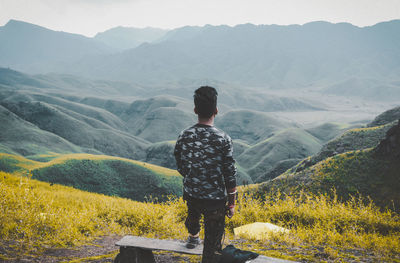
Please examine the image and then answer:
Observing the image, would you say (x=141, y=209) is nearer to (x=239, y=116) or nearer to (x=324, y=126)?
(x=324, y=126)

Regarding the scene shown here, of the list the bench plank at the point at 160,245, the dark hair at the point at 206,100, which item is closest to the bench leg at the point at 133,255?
the bench plank at the point at 160,245

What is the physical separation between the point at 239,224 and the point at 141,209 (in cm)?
311

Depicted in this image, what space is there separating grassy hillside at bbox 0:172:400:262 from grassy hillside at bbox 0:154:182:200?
24.2 m

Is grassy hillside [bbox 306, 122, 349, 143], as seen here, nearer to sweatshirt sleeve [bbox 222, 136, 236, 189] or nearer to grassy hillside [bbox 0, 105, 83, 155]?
grassy hillside [bbox 0, 105, 83, 155]

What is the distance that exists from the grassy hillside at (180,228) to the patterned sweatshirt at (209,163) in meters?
2.11

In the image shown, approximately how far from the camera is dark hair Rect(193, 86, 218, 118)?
4.09 metres

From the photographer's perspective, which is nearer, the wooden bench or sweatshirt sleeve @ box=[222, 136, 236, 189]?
sweatshirt sleeve @ box=[222, 136, 236, 189]

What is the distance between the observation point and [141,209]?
8.57 metres

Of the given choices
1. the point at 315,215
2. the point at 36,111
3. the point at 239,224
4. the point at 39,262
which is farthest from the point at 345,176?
the point at 36,111

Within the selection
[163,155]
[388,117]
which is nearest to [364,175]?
[388,117]

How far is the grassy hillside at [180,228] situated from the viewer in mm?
5645

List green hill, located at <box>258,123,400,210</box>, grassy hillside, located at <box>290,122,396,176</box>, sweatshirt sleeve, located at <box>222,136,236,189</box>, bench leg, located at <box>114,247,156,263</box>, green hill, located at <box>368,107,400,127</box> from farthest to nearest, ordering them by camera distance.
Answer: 1. green hill, located at <box>368,107,400,127</box>
2. grassy hillside, located at <box>290,122,396,176</box>
3. green hill, located at <box>258,123,400,210</box>
4. bench leg, located at <box>114,247,156,263</box>
5. sweatshirt sleeve, located at <box>222,136,236,189</box>

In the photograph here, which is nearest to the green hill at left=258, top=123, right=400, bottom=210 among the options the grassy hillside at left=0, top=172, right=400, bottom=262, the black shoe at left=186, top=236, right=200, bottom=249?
the grassy hillside at left=0, top=172, right=400, bottom=262

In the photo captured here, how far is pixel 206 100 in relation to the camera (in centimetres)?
410
